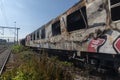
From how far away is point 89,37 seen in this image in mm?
8102

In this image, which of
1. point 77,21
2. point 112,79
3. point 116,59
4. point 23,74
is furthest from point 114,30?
point 77,21

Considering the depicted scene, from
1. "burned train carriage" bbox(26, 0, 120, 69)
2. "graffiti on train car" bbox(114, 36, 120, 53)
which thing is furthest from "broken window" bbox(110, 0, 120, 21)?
"graffiti on train car" bbox(114, 36, 120, 53)

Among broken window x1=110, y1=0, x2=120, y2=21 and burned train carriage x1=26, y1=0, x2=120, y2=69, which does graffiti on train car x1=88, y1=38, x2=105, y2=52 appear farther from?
broken window x1=110, y1=0, x2=120, y2=21

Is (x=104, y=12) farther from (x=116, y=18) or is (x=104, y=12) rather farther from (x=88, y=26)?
(x=88, y=26)

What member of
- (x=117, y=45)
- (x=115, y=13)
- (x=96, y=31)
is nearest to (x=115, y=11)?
(x=115, y=13)

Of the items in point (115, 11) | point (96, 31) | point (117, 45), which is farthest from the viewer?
point (96, 31)

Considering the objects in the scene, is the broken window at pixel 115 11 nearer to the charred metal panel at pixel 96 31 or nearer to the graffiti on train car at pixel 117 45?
the charred metal panel at pixel 96 31

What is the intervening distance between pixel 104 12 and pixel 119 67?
6.20 feet

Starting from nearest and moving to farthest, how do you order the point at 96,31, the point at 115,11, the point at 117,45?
the point at 117,45 → the point at 115,11 → the point at 96,31

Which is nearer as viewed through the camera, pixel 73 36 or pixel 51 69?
pixel 51 69

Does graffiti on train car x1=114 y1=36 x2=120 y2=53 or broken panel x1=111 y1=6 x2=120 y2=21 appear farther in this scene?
broken panel x1=111 y1=6 x2=120 y2=21

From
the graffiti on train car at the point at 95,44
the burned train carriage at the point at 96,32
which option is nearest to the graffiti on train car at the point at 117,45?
the burned train carriage at the point at 96,32

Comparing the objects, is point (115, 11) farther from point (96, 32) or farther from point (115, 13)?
point (96, 32)

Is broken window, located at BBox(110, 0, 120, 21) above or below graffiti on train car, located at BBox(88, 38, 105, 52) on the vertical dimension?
above
